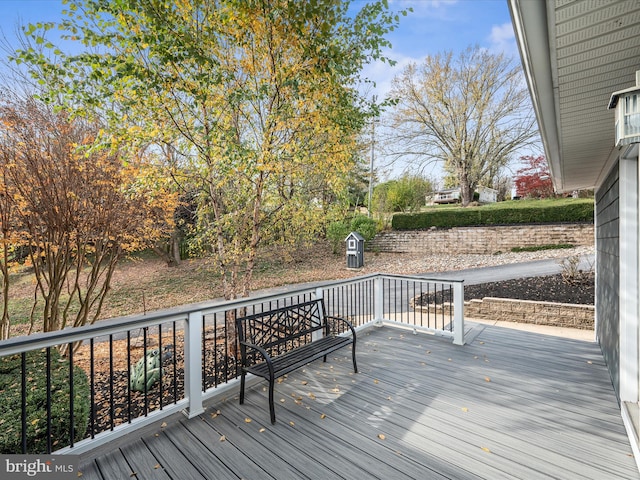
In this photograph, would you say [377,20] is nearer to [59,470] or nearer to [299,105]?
[299,105]

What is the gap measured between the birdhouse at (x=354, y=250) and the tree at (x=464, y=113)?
7.60 metres

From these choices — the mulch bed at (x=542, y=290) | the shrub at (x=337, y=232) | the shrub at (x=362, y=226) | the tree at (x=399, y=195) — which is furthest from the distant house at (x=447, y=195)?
the mulch bed at (x=542, y=290)

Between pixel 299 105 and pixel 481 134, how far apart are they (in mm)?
16629

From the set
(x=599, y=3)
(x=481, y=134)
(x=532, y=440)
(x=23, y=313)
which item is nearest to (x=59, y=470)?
(x=532, y=440)

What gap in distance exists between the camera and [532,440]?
228 centimetres

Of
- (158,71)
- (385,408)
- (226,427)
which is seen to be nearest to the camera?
(226,427)

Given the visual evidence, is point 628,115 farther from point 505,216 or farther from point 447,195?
point 447,195

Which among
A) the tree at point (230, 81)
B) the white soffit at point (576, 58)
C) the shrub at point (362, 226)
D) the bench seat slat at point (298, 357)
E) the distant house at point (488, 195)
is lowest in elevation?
the bench seat slat at point (298, 357)

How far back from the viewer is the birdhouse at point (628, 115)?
144cm

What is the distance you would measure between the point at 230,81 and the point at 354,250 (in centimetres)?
951

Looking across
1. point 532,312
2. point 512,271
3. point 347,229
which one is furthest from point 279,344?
point 347,229

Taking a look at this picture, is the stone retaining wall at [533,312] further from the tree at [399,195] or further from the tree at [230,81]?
the tree at [399,195]

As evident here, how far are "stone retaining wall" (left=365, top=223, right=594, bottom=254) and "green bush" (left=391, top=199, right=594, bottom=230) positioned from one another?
1.15ft

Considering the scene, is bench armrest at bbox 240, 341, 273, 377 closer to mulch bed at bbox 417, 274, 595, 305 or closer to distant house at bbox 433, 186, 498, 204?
mulch bed at bbox 417, 274, 595, 305
